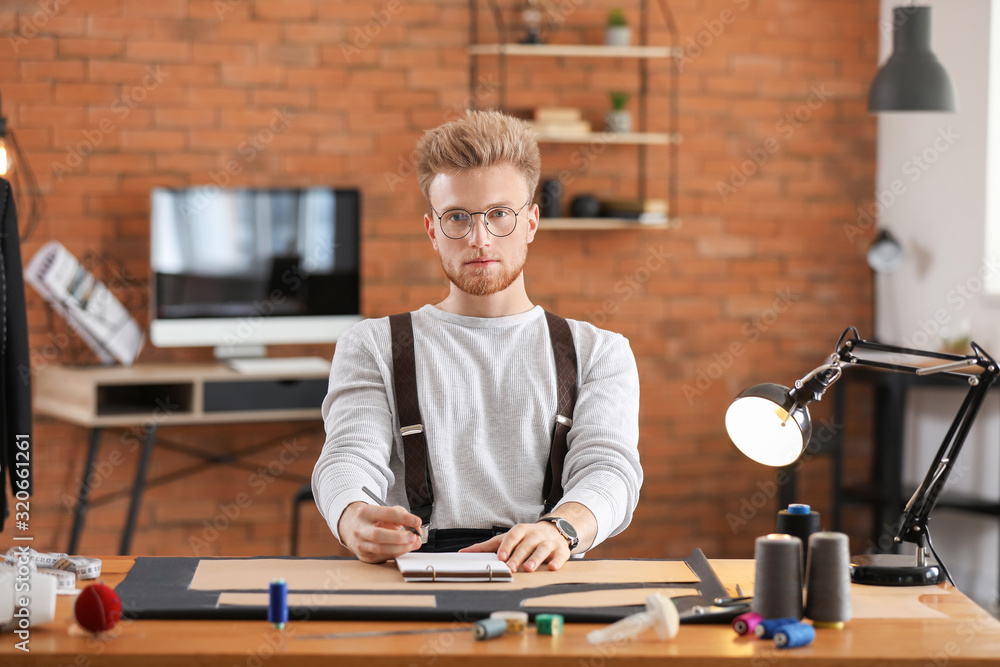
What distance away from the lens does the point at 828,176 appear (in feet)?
14.0

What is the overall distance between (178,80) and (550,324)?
2319mm

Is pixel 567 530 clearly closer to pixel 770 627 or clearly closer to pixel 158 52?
pixel 770 627

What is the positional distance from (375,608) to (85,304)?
2.45 m

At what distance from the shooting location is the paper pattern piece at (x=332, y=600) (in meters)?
1.34

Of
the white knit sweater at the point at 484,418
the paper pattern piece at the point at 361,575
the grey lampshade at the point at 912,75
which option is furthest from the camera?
the grey lampshade at the point at 912,75

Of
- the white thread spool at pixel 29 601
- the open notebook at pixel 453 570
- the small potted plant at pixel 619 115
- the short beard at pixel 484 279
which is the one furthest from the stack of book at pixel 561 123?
the white thread spool at pixel 29 601

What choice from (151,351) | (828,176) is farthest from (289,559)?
(828,176)

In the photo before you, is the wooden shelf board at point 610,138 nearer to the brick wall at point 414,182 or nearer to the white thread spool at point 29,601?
the brick wall at point 414,182

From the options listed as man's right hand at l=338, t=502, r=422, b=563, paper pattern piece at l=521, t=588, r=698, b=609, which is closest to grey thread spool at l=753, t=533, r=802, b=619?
paper pattern piece at l=521, t=588, r=698, b=609

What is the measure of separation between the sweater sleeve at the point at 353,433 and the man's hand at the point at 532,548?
0.26 metres

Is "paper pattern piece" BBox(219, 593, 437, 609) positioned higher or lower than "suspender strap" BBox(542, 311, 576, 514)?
lower

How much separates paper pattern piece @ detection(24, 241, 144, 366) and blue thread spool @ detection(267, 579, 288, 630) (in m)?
2.36

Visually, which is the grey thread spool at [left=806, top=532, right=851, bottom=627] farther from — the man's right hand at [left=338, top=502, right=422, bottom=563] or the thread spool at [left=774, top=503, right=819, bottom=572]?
the man's right hand at [left=338, top=502, right=422, bottom=563]

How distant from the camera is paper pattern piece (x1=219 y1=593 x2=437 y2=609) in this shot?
1339 mm
